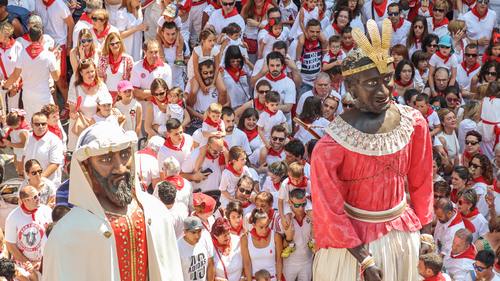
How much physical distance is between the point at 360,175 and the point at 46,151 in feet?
17.0

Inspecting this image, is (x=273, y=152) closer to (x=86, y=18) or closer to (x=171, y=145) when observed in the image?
(x=171, y=145)

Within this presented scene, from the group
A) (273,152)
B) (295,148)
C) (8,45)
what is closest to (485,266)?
(295,148)

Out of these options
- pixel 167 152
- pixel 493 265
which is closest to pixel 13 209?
pixel 167 152

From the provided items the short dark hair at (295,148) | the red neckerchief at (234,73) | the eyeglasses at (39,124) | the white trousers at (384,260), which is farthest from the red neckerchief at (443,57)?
the white trousers at (384,260)

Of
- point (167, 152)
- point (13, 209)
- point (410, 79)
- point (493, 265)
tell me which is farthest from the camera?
point (410, 79)

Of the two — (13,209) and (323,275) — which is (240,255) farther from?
(323,275)

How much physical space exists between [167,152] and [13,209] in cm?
169

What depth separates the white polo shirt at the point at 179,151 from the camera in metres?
11.1

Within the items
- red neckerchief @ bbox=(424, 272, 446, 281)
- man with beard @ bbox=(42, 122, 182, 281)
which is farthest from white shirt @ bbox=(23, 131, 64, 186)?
man with beard @ bbox=(42, 122, 182, 281)

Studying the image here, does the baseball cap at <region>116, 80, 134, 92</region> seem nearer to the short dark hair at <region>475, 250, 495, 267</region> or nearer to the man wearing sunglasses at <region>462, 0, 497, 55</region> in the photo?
the short dark hair at <region>475, 250, 495, 267</region>

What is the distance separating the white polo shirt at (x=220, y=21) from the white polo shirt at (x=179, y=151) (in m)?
2.88

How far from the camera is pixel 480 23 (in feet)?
49.3

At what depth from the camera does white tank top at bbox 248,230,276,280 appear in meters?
10.0

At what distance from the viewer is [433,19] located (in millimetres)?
14875
